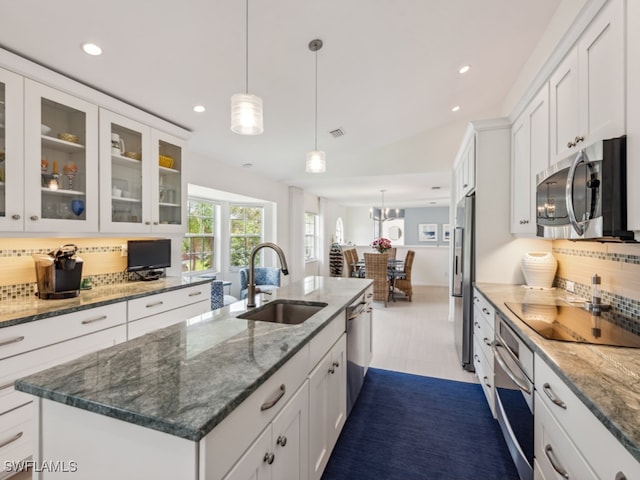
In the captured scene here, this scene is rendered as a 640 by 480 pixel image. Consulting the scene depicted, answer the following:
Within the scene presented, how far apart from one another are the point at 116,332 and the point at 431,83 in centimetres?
369

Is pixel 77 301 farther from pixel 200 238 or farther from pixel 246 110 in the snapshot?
pixel 200 238

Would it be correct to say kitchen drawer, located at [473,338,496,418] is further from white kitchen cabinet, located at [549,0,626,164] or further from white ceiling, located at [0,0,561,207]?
white ceiling, located at [0,0,561,207]

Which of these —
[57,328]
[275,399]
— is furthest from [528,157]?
[57,328]

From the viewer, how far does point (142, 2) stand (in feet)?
5.71

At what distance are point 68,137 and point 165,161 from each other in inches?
33.3

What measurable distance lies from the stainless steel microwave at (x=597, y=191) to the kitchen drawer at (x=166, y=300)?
112 inches

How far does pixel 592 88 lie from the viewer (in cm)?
145

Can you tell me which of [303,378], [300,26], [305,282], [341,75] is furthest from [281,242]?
[303,378]

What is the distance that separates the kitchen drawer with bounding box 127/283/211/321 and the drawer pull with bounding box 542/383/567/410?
8.50 ft

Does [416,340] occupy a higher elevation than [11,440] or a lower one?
lower

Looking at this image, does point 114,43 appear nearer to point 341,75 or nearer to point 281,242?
point 341,75

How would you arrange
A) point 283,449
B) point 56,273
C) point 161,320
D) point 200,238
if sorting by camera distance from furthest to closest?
point 200,238 < point 161,320 < point 56,273 < point 283,449

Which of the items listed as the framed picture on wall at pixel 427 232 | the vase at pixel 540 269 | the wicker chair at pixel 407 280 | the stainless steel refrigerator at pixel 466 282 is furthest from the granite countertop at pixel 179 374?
the framed picture on wall at pixel 427 232

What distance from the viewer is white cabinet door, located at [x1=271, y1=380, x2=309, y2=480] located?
1.06 m
